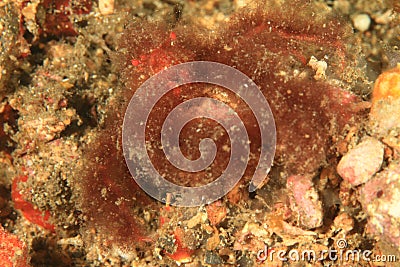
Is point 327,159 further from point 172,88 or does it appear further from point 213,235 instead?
point 172,88

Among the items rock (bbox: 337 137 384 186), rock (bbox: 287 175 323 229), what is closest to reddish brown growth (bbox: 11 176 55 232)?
rock (bbox: 287 175 323 229)

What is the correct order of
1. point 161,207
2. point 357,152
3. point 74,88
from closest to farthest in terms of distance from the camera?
1. point 357,152
2. point 161,207
3. point 74,88

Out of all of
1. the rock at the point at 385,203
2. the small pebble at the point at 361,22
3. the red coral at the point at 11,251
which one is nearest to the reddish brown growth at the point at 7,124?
the red coral at the point at 11,251

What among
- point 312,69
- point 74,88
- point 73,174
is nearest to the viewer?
point 312,69

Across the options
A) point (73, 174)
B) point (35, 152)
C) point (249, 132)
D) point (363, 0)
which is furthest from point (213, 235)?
point (363, 0)

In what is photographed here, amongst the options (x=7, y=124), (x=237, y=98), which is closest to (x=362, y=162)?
(x=237, y=98)

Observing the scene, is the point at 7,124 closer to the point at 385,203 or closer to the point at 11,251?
the point at 11,251

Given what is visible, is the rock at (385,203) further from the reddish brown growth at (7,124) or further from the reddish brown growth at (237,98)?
the reddish brown growth at (7,124)

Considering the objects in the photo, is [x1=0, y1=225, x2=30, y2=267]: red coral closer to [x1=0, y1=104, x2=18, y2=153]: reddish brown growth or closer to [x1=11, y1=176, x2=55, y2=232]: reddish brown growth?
[x1=11, y1=176, x2=55, y2=232]: reddish brown growth
